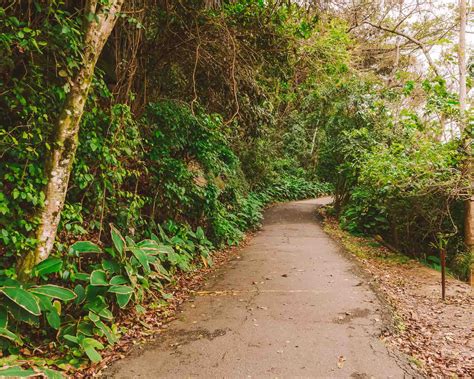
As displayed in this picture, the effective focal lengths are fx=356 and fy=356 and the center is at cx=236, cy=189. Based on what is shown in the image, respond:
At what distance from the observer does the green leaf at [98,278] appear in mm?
3644

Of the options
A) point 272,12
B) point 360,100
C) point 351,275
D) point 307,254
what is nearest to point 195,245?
point 307,254

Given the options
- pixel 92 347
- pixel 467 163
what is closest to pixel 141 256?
pixel 92 347

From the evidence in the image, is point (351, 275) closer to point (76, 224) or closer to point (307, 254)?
point (307, 254)

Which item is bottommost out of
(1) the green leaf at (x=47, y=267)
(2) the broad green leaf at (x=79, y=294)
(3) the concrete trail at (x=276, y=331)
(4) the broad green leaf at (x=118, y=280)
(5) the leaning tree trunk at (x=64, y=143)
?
(3) the concrete trail at (x=276, y=331)

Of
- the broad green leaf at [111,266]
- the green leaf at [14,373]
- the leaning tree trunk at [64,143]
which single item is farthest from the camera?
the broad green leaf at [111,266]

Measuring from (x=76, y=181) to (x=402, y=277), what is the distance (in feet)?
19.8

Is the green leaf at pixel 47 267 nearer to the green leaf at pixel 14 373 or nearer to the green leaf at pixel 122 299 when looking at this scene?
the green leaf at pixel 122 299

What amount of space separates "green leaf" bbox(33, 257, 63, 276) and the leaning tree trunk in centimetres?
12

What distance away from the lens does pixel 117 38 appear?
5262mm

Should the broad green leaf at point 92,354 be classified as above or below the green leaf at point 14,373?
below

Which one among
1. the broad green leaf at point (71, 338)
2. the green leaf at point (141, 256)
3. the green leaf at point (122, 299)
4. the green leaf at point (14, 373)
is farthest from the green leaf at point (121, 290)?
the green leaf at point (14, 373)

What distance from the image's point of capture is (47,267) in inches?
136

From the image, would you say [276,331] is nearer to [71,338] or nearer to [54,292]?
[71,338]

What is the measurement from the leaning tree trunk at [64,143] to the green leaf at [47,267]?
4.9 inches
